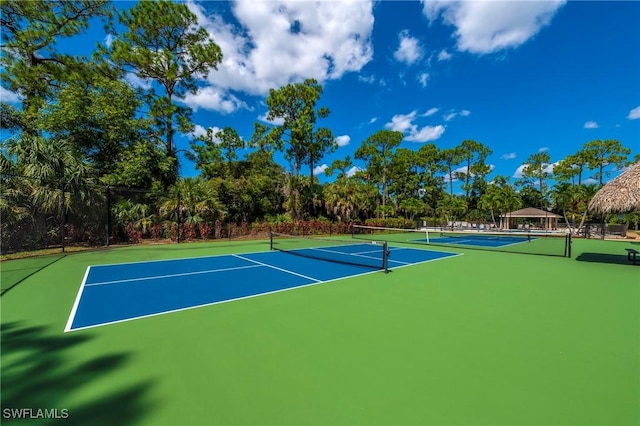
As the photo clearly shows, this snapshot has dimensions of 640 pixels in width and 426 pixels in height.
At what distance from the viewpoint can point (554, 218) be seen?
38.2m

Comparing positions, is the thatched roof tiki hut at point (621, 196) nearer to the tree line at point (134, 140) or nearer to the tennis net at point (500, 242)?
the tennis net at point (500, 242)

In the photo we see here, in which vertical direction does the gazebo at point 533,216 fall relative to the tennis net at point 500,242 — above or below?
above

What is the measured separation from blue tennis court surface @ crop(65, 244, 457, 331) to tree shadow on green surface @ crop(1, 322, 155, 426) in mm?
584

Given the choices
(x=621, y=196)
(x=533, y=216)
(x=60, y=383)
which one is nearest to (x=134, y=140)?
(x=60, y=383)

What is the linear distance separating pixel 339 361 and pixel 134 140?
18.9 m

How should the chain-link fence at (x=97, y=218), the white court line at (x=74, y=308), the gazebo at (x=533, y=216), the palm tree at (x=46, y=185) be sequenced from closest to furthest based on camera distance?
1. the white court line at (x=74, y=308)
2. the chain-link fence at (x=97, y=218)
3. the palm tree at (x=46, y=185)
4. the gazebo at (x=533, y=216)

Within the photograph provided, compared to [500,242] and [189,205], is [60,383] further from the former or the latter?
[500,242]

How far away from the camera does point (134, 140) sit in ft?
54.6

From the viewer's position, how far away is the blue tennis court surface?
177 inches

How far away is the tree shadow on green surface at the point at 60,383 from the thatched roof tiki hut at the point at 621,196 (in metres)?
14.4

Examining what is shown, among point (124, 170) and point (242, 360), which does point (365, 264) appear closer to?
point (242, 360)

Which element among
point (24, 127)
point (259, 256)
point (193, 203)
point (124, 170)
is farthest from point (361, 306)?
point (24, 127)

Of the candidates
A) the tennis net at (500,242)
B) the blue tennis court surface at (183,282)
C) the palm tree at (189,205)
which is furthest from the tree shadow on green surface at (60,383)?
the palm tree at (189,205)

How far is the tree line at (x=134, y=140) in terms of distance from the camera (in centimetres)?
1185
